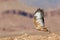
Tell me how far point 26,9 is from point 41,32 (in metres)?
27.7

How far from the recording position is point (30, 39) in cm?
657

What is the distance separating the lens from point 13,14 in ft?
103

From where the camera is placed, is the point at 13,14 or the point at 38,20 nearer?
the point at 38,20

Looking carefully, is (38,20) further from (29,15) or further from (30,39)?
(29,15)

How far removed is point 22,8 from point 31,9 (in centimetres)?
123

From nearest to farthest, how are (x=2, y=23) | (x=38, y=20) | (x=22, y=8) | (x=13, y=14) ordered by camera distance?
1. (x=38, y=20)
2. (x=2, y=23)
3. (x=13, y=14)
4. (x=22, y=8)

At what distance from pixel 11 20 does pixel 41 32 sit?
2122 cm

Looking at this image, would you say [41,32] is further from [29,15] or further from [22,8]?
[22,8]

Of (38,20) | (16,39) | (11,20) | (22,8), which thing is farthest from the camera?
(22,8)

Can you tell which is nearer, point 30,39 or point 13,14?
point 30,39

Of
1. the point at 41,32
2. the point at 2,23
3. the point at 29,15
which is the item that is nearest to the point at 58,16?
the point at 29,15

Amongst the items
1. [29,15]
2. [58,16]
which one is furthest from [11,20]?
[58,16]

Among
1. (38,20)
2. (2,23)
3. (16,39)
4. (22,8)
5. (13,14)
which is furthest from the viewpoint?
(22,8)

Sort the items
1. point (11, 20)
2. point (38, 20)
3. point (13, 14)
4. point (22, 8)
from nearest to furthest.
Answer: point (38, 20)
point (11, 20)
point (13, 14)
point (22, 8)
